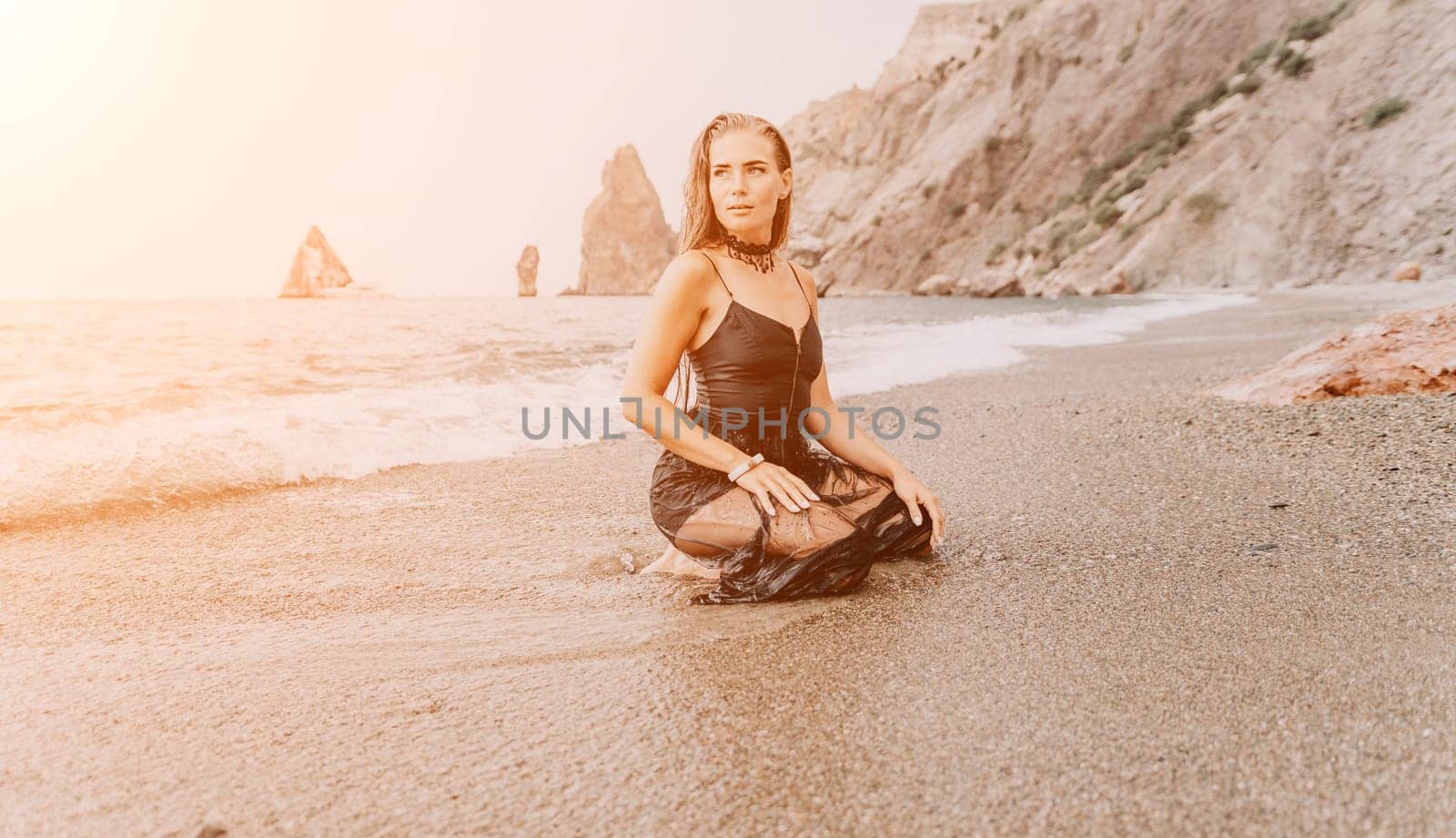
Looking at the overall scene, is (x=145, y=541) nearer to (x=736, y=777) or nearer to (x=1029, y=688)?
(x=736, y=777)

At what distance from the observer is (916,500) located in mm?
3021

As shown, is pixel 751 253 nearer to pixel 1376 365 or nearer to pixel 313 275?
pixel 1376 365

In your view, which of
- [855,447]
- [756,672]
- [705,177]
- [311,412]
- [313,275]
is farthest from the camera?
[313,275]

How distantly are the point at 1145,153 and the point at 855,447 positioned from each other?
186ft

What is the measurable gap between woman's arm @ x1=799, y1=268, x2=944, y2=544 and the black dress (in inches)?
1.8

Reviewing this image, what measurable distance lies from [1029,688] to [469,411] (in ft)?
19.6

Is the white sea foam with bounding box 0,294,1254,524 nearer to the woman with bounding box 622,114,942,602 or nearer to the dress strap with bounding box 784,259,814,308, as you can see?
the woman with bounding box 622,114,942,602

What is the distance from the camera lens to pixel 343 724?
1931mm

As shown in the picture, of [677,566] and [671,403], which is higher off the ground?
[671,403]

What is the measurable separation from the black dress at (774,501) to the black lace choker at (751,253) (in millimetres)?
121

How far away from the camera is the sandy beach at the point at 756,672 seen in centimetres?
157

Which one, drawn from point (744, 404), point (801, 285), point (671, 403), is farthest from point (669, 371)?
point (801, 285)

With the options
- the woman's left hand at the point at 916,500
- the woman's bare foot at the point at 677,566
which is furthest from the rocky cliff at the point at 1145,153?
the woman's bare foot at the point at 677,566

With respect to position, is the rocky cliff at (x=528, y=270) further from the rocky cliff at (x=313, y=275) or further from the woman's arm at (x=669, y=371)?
the woman's arm at (x=669, y=371)
